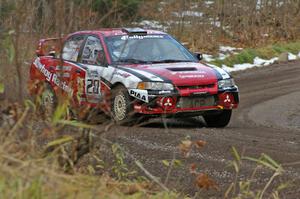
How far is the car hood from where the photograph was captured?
12234mm

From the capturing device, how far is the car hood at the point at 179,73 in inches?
482

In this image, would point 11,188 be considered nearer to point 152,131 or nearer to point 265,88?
point 152,131

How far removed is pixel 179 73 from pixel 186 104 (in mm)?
510

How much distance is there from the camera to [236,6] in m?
31.3

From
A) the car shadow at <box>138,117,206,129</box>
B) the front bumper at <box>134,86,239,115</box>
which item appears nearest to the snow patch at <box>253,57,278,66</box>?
the car shadow at <box>138,117,206,129</box>

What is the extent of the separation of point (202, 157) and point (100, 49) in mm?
4293

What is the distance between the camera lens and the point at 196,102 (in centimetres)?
1236

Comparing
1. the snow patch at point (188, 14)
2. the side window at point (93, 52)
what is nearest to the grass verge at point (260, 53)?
the snow patch at point (188, 14)

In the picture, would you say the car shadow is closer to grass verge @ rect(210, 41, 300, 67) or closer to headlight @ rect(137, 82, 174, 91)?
headlight @ rect(137, 82, 174, 91)

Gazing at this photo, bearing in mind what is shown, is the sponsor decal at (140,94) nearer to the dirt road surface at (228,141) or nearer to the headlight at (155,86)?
the headlight at (155,86)

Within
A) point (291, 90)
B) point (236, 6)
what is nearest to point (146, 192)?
point (291, 90)

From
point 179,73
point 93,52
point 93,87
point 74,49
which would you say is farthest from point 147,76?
point 93,52

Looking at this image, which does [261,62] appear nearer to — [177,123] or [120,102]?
[177,123]

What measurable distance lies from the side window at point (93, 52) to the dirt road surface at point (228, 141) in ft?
4.52
